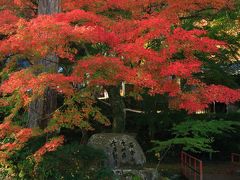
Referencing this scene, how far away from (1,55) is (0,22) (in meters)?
2.10

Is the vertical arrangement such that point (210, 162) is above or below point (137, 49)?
below

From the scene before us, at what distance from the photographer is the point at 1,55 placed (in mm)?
9250

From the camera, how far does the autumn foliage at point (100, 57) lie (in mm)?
8328

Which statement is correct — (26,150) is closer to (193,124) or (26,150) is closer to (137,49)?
(137,49)

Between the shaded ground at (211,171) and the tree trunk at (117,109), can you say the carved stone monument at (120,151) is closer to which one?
the tree trunk at (117,109)

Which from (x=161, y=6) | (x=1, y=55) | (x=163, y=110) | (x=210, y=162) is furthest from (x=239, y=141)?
(x=1, y=55)

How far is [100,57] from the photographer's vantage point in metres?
8.44

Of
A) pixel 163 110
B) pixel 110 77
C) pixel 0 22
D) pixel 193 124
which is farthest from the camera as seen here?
pixel 163 110

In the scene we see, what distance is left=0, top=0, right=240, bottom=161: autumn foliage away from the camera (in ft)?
27.3

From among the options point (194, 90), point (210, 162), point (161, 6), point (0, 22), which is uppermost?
point (161, 6)

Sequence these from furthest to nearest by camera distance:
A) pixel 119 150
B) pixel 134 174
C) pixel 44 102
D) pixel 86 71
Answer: pixel 119 150
pixel 44 102
pixel 134 174
pixel 86 71

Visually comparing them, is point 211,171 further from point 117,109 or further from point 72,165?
point 72,165

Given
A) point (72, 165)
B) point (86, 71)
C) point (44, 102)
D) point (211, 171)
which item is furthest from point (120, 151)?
point (211, 171)

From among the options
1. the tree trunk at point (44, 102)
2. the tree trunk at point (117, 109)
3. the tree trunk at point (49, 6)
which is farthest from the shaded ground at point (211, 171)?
the tree trunk at point (49, 6)
